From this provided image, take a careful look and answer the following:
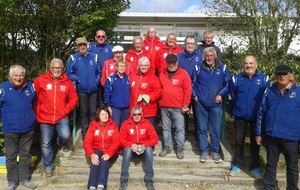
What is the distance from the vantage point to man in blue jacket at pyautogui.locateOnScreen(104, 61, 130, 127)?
22.9 feet

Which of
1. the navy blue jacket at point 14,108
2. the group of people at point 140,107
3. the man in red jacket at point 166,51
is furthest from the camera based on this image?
the man in red jacket at point 166,51

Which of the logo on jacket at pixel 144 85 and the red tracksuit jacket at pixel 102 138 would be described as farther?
the logo on jacket at pixel 144 85

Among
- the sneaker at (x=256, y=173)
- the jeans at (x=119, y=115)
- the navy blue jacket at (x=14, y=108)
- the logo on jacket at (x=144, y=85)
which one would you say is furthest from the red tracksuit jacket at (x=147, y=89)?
the sneaker at (x=256, y=173)

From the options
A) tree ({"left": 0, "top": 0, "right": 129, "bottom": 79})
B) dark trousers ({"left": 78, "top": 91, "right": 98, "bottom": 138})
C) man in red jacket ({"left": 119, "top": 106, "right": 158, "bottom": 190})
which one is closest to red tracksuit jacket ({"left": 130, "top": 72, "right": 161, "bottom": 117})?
man in red jacket ({"left": 119, "top": 106, "right": 158, "bottom": 190})

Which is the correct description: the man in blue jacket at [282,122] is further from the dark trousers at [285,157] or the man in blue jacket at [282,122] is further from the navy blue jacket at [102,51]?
the navy blue jacket at [102,51]

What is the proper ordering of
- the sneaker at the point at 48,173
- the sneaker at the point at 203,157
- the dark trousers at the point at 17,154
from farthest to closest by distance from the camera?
the sneaker at the point at 203,157 < the sneaker at the point at 48,173 < the dark trousers at the point at 17,154

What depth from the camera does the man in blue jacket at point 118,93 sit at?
22.9 ft

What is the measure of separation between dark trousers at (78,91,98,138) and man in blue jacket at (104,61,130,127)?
1.43ft

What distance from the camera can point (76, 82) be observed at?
730 cm

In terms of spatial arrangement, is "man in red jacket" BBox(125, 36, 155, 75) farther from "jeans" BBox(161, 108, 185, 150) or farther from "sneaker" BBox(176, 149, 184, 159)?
"sneaker" BBox(176, 149, 184, 159)

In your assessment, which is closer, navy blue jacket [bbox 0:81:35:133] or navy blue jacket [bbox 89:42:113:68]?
navy blue jacket [bbox 0:81:35:133]

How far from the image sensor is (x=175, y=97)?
7008 millimetres

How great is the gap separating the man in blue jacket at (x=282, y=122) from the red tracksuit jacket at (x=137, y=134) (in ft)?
5.89

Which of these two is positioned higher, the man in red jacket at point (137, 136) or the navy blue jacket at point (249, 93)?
the navy blue jacket at point (249, 93)
